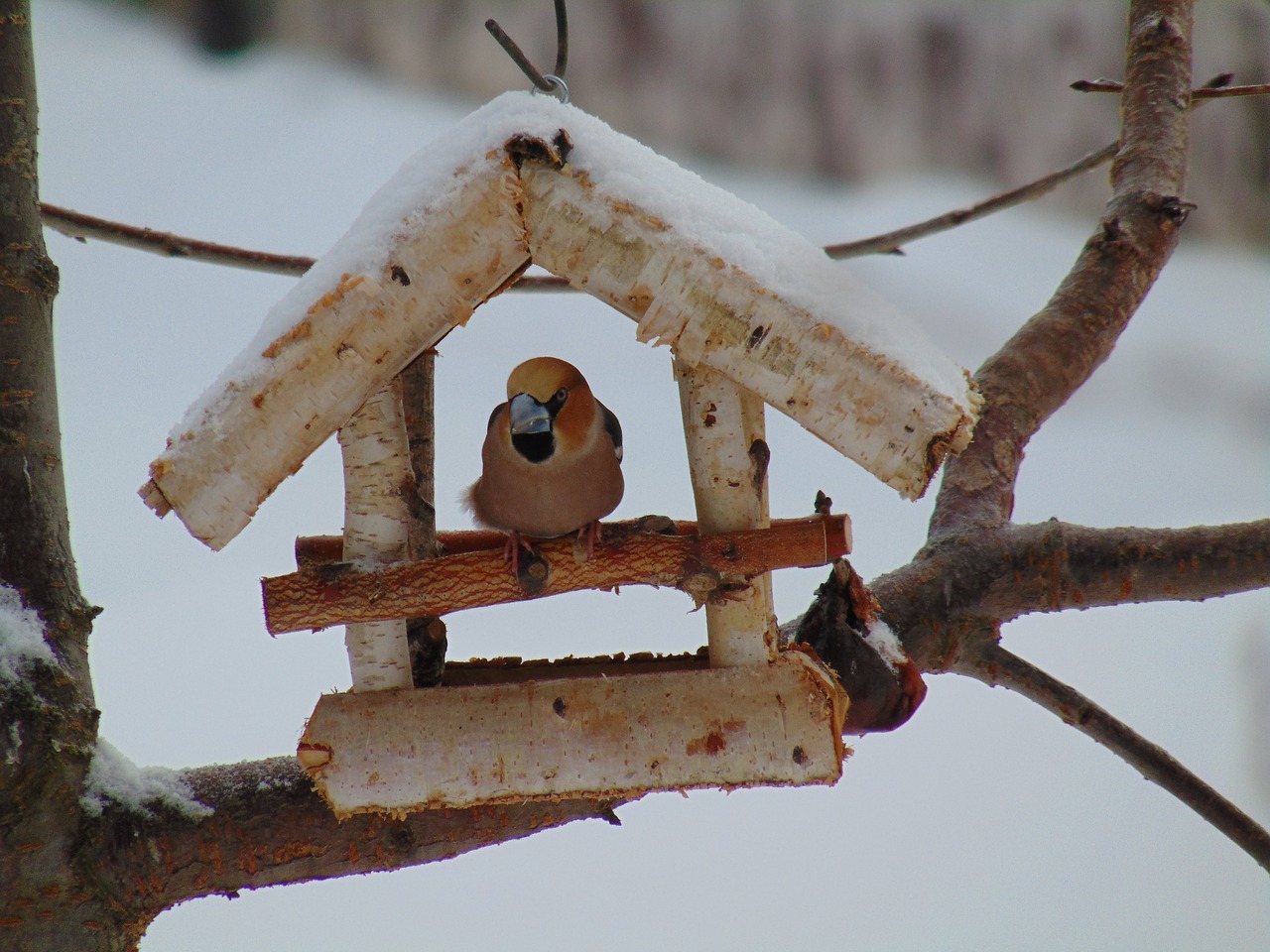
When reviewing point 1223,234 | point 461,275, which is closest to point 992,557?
point 461,275

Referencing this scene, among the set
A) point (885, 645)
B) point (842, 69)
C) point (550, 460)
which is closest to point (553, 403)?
point (550, 460)

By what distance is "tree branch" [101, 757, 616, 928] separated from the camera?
5.06 feet

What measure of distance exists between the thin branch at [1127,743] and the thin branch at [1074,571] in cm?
10

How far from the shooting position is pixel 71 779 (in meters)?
1.51

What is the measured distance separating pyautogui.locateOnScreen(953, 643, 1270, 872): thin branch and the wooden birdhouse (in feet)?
2.02

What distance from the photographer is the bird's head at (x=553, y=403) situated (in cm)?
156

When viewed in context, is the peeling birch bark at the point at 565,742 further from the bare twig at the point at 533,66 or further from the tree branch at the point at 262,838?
the bare twig at the point at 533,66

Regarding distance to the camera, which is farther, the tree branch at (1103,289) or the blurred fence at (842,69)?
the blurred fence at (842,69)

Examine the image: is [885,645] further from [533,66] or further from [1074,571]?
[533,66]

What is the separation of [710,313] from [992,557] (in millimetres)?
979

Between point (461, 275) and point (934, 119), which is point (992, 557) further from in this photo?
point (934, 119)

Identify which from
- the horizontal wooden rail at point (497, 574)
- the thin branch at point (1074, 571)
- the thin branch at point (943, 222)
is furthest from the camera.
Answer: the thin branch at point (943, 222)

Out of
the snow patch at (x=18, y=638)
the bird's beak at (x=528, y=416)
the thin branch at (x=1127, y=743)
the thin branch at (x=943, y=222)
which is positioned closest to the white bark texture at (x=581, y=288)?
the bird's beak at (x=528, y=416)

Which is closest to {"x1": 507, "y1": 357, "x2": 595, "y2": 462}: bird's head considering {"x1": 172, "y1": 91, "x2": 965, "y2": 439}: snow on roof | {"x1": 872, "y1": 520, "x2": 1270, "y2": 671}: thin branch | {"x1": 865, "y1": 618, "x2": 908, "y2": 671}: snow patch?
{"x1": 172, "y1": 91, "x2": 965, "y2": 439}: snow on roof
